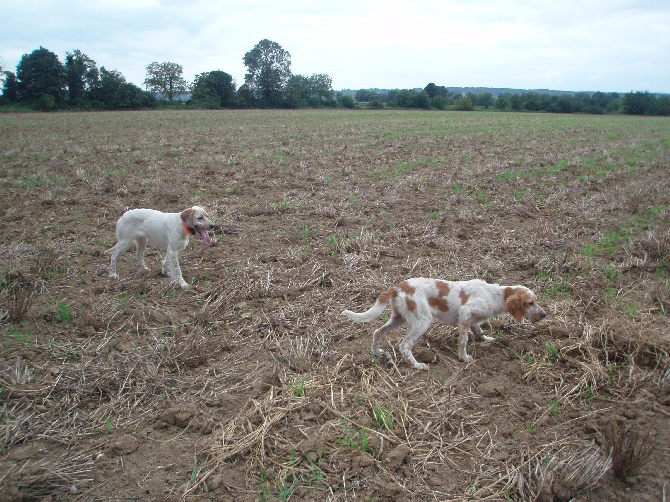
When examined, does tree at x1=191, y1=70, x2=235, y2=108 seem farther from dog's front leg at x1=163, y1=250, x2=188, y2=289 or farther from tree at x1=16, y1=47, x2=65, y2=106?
dog's front leg at x1=163, y1=250, x2=188, y2=289

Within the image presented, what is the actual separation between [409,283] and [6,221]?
27.7 feet

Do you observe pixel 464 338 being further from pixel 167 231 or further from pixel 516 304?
pixel 167 231

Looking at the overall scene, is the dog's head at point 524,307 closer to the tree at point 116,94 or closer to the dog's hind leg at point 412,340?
the dog's hind leg at point 412,340

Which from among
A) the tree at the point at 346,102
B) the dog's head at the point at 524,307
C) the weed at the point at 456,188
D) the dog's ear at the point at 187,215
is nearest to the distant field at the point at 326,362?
the dog's head at the point at 524,307

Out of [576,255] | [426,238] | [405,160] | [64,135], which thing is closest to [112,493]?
[426,238]

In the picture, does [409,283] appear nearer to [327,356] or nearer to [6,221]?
[327,356]

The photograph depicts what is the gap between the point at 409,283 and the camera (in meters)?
4.34

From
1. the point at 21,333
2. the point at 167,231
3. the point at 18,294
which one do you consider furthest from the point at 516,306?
the point at 18,294

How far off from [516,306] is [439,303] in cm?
72

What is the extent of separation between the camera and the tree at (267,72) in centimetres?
7131

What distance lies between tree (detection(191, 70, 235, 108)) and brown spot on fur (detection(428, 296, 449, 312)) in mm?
63978

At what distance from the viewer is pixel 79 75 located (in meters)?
56.0

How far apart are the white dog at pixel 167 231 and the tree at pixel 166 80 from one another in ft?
249

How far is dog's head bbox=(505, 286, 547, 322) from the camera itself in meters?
4.17
